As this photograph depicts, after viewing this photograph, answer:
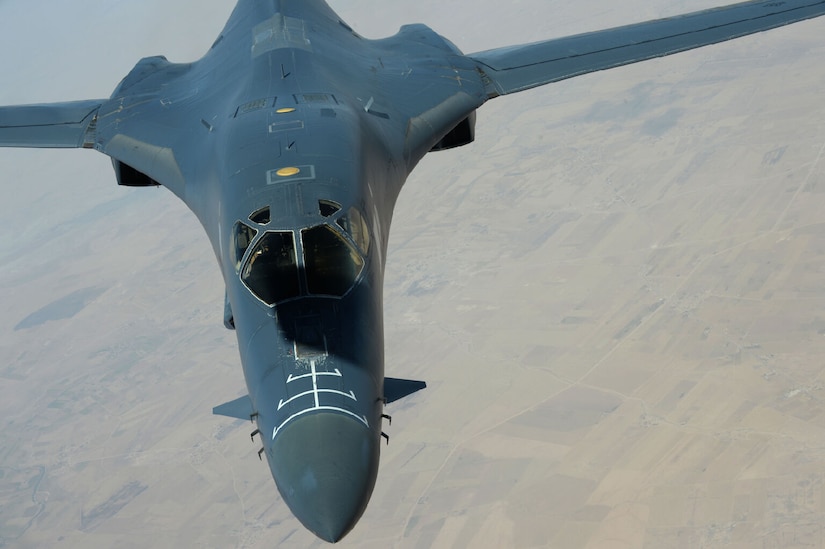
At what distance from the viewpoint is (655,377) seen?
320 feet

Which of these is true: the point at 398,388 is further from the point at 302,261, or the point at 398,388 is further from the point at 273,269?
the point at 273,269

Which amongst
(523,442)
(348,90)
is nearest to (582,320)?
(523,442)

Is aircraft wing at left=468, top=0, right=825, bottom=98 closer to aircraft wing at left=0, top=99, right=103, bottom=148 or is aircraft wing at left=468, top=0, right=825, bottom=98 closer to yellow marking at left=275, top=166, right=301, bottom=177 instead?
yellow marking at left=275, top=166, right=301, bottom=177

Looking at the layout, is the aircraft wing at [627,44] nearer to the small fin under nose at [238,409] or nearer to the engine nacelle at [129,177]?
the engine nacelle at [129,177]

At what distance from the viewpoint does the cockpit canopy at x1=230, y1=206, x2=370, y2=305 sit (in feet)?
41.2

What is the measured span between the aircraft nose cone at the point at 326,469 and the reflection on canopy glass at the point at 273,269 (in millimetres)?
2167

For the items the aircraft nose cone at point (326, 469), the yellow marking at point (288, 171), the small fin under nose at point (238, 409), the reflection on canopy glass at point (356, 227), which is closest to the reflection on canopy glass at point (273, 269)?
the reflection on canopy glass at point (356, 227)

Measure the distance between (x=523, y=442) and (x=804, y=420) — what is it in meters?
29.0

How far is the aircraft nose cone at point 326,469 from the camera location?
34.7ft

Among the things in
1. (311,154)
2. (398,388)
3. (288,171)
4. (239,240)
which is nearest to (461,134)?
(311,154)

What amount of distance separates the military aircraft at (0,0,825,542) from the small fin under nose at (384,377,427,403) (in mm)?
34

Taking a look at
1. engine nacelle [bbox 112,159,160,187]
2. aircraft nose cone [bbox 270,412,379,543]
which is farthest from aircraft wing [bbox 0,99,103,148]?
aircraft nose cone [bbox 270,412,379,543]

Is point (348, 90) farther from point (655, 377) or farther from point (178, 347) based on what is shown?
point (178, 347)

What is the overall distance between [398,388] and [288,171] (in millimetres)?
4102
